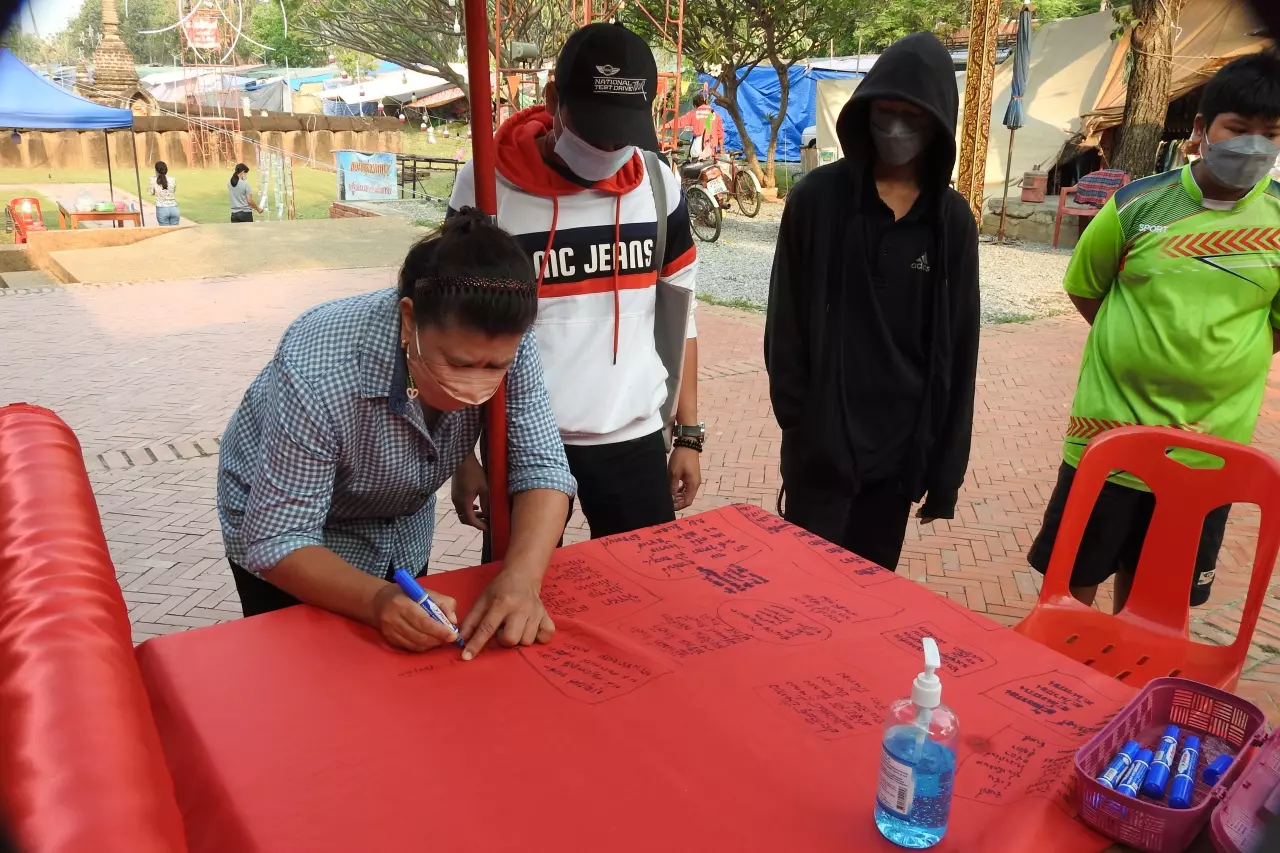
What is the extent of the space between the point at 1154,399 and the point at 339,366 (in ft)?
6.39

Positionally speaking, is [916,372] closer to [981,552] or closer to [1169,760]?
[1169,760]

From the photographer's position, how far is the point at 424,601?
155 centimetres

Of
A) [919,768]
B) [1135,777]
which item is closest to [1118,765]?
[1135,777]

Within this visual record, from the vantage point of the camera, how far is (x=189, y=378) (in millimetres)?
A: 6367

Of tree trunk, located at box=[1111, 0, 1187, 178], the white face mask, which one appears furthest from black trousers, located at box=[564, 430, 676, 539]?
tree trunk, located at box=[1111, 0, 1187, 178]

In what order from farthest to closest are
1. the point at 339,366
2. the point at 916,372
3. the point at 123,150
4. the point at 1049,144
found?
the point at 123,150 → the point at 1049,144 → the point at 916,372 → the point at 339,366

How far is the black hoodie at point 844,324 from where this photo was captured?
218 centimetres

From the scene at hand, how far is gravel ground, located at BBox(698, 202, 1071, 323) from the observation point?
29.5 ft

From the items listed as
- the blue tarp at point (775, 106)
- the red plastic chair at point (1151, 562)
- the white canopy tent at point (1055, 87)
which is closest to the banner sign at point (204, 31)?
the blue tarp at point (775, 106)

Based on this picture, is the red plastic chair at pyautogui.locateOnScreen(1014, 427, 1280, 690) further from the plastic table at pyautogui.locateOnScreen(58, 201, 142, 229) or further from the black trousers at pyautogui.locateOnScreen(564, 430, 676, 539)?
the plastic table at pyautogui.locateOnScreen(58, 201, 142, 229)

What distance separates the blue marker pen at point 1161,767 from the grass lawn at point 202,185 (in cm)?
1642

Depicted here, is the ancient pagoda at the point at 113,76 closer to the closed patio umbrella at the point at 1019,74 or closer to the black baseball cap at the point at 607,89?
the closed patio umbrella at the point at 1019,74

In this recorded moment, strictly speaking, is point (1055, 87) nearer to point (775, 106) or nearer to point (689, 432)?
point (775, 106)

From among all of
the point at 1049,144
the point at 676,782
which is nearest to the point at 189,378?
the point at 676,782
